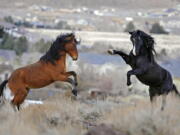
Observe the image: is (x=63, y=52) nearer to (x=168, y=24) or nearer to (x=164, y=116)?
(x=164, y=116)

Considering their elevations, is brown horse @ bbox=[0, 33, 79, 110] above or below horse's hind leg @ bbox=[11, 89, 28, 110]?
above

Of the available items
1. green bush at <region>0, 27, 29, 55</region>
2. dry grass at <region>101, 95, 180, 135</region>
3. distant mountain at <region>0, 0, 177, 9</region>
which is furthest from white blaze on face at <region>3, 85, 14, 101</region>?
distant mountain at <region>0, 0, 177, 9</region>

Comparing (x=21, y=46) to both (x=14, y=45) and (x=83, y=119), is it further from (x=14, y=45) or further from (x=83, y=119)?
(x=83, y=119)

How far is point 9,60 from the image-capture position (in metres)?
47.0

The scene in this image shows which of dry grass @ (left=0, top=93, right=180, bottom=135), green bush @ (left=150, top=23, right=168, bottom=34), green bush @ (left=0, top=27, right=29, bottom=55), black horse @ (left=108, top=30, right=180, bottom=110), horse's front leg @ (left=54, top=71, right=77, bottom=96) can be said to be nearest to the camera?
dry grass @ (left=0, top=93, right=180, bottom=135)

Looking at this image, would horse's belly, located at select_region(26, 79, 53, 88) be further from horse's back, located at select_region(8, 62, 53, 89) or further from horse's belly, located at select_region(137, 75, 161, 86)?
horse's belly, located at select_region(137, 75, 161, 86)

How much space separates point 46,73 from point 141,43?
1.75 meters

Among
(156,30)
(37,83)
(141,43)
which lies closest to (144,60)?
(141,43)

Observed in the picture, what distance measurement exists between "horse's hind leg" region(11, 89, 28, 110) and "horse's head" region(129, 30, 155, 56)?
6.95 feet

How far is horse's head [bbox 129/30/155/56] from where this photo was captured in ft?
36.3

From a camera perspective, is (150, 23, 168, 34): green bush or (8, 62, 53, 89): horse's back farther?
(150, 23, 168, 34): green bush

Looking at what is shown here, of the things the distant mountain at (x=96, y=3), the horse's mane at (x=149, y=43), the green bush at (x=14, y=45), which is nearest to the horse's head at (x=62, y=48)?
the horse's mane at (x=149, y=43)

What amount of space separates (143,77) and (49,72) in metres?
1.65

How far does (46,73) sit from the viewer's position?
11.3 meters
